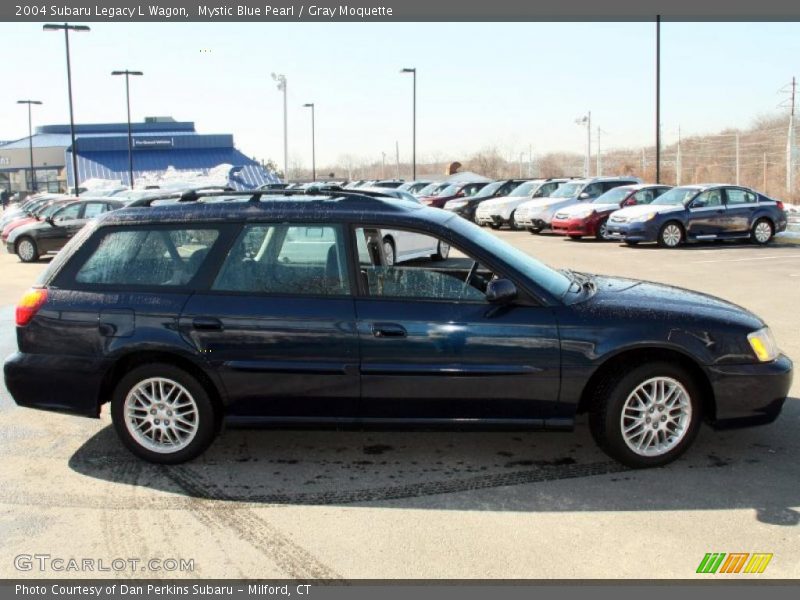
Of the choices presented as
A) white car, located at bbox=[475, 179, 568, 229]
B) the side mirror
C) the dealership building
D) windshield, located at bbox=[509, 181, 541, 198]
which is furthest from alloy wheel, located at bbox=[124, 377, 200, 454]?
the dealership building

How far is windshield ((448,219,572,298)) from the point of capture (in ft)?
16.6

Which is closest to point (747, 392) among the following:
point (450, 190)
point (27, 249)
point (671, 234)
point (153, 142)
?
point (671, 234)

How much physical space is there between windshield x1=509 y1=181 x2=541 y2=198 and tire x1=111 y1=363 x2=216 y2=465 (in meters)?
23.7

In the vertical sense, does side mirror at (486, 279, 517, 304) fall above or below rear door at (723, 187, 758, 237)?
below

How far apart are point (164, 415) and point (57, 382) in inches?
28.6

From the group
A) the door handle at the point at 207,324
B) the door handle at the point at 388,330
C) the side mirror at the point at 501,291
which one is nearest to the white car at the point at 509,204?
the side mirror at the point at 501,291

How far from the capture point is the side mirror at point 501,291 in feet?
15.8

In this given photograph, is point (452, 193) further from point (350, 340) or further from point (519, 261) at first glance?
point (350, 340)

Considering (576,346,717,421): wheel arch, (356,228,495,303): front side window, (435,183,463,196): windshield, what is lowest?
(576,346,717,421): wheel arch

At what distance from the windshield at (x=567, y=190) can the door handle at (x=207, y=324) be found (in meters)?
21.3

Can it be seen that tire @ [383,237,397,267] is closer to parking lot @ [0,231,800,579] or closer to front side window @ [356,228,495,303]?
front side window @ [356,228,495,303]

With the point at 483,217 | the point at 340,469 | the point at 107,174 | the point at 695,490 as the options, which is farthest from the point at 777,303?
the point at 107,174

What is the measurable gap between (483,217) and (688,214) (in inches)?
373

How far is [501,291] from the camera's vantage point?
4809mm
